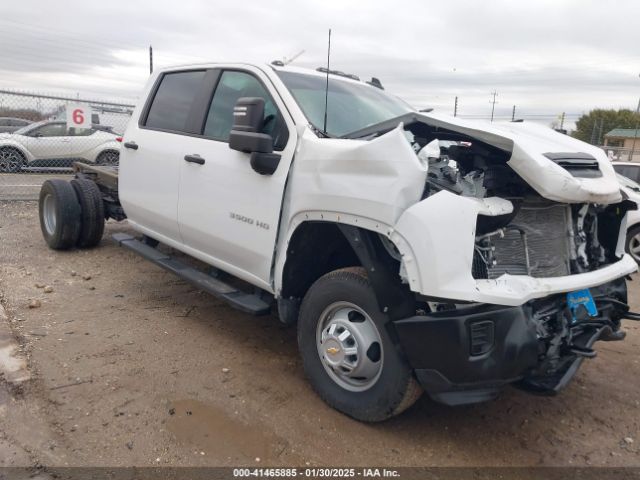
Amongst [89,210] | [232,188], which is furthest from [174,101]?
[89,210]

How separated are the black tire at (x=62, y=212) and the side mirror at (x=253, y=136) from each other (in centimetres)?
384

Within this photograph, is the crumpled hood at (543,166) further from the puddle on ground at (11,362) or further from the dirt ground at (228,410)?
the puddle on ground at (11,362)

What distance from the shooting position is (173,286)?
5.95 meters

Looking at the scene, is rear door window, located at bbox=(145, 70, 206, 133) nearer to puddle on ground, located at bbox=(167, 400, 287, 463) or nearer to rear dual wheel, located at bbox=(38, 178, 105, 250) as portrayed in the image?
rear dual wheel, located at bbox=(38, 178, 105, 250)

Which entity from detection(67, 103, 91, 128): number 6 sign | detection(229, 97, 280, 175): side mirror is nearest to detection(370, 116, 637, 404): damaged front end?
detection(229, 97, 280, 175): side mirror

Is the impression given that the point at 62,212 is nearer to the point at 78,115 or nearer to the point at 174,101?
the point at 174,101

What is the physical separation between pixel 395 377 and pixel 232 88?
2.60m

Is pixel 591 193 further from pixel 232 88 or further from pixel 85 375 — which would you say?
pixel 85 375

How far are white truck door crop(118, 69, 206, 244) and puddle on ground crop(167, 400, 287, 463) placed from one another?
6.15 feet

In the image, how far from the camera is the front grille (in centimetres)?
309

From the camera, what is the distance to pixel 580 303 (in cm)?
316

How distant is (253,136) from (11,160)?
1323cm

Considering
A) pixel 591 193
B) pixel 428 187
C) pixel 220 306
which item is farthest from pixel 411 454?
pixel 220 306

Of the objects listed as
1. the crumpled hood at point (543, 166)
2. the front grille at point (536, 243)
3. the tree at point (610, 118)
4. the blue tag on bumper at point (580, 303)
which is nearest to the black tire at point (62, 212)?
the crumpled hood at point (543, 166)
